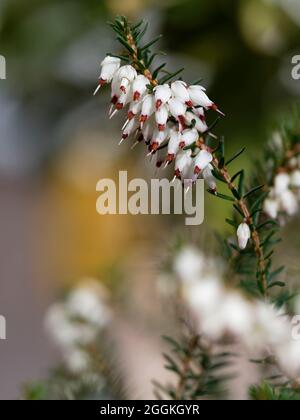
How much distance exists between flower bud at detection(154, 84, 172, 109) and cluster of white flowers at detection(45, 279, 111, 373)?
0.22m

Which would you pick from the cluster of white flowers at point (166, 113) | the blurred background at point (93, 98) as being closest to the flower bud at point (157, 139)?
the cluster of white flowers at point (166, 113)

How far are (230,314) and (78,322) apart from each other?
0.12 meters

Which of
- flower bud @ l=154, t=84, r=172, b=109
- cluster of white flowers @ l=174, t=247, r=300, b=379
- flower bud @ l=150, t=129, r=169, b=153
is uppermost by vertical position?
flower bud @ l=154, t=84, r=172, b=109

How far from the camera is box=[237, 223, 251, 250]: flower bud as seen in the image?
0.96 feet

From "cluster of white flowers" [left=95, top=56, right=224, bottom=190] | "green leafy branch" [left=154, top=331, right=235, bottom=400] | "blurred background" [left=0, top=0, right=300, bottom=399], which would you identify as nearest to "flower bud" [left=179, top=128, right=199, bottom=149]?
"cluster of white flowers" [left=95, top=56, right=224, bottom=190]

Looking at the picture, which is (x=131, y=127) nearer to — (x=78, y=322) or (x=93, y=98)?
(x=78, y=322)

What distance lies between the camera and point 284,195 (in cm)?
34

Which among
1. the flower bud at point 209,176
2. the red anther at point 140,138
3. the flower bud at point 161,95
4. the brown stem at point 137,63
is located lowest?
the flower bud at point 209,176

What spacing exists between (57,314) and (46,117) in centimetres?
95

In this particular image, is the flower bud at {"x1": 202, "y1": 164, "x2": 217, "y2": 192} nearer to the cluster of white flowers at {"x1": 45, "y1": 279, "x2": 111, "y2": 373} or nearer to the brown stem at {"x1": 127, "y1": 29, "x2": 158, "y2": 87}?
the brown stem at {"x1": 127, "y1": 29, "x2": 158, "y2": 87}

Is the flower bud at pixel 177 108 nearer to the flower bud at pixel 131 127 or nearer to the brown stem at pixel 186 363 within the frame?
the flower bud at pixel 131 127

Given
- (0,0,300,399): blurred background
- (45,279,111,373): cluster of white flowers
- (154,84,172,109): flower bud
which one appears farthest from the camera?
(0,0,300,399): blurred background

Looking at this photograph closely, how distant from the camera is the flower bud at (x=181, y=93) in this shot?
28 centimetres

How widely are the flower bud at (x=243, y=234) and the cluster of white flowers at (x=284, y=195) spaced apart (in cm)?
4
